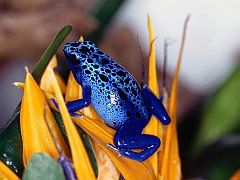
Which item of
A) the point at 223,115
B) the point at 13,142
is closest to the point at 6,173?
the point at 13,142

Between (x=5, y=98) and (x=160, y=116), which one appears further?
(x=5, y=98)

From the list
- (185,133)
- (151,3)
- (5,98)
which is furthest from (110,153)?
(151,3)

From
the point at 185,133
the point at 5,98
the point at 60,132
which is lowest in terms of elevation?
the point at 5,98

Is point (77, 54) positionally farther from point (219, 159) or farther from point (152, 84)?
point (219, 159)

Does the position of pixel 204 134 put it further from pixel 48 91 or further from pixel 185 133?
pixel 48 91

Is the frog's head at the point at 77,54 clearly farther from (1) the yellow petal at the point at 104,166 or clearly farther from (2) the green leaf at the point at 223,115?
(2) the green leaf at the point at 223,115
